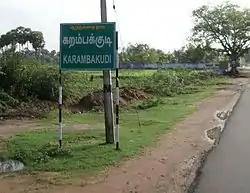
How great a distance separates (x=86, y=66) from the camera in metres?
11.4

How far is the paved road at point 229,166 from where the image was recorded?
27.0ft

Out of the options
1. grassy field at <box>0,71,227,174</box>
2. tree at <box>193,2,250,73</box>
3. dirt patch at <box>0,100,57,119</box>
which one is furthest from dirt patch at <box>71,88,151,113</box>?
tree at <box>193,2,250,73</box>

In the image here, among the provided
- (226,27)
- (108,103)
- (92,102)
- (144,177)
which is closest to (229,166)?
(144,177)

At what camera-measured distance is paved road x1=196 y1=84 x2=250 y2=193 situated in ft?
27.0

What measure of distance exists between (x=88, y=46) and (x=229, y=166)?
163 inches

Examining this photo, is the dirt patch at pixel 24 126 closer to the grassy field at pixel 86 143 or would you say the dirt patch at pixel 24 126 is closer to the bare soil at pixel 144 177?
the grassy field at pixel 86 143

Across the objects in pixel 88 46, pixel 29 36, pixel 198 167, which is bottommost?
pixel 198 167

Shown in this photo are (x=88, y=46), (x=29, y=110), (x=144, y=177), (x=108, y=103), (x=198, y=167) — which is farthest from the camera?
(x=29, y=110)

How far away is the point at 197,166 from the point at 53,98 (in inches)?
493

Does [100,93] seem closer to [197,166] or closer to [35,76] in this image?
[35,76]

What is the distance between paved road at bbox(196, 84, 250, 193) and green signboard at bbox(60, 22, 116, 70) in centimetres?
324

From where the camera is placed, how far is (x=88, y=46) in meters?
11.3

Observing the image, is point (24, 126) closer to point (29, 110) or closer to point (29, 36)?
point (29, 110)

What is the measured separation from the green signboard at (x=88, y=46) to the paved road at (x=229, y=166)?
10.6 ft
